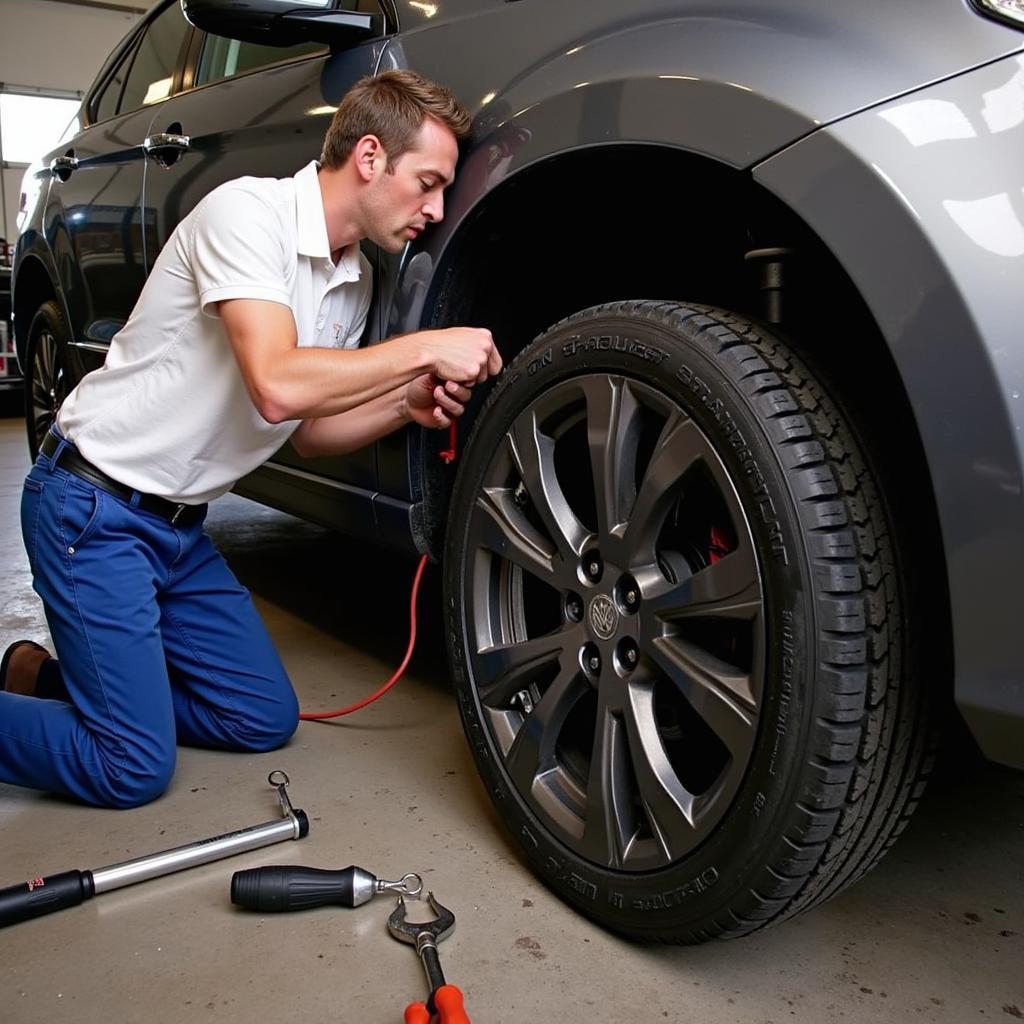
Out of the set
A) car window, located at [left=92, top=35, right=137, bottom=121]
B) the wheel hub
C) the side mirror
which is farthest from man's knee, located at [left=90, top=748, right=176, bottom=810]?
car window, located at [left=92, top=35, right=137, bottom=121]

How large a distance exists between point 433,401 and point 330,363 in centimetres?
18

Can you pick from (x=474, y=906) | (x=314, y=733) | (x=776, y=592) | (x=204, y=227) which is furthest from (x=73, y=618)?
(x=776, y=592)

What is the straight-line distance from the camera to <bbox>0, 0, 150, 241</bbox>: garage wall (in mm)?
9523

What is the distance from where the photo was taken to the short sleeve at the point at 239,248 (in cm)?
148

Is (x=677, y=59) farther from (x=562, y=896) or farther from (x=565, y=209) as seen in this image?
(x=562, y=896)

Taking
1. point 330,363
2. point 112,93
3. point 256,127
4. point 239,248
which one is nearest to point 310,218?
point 239,248

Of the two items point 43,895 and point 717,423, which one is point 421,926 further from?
point 717,423

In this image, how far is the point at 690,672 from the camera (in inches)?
43.9

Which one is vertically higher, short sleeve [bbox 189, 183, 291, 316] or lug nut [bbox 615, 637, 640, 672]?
short sleeve [bbox 189, 183, 291, 316]

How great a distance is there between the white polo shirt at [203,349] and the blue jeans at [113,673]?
90 mm

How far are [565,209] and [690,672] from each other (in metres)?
0.69

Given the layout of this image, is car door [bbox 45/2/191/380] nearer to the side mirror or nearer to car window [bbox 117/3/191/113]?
car window [bbox 117/3/191/113]

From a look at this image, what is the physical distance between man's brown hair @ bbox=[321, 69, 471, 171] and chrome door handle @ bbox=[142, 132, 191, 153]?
719mm

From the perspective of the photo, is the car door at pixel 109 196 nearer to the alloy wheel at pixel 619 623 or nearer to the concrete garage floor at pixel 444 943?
the concrete garage floor at pixel 444 943
